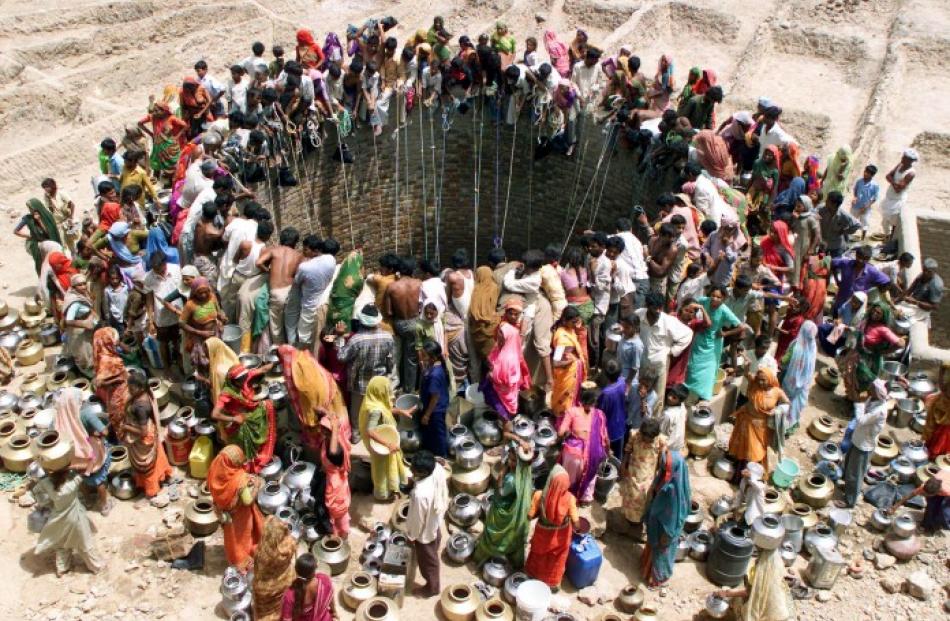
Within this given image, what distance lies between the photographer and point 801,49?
57.3 ft

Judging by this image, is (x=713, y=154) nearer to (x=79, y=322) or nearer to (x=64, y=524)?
(x=79, y=322)

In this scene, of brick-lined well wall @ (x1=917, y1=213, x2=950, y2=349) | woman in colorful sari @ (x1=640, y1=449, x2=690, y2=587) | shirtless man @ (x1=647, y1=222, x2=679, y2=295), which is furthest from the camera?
brick-lined well wall @ (x1=917, y1=213, x2=950, y2=349)

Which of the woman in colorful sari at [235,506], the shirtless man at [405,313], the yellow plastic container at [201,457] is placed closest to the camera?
the woman in colorful sari at [235,506]

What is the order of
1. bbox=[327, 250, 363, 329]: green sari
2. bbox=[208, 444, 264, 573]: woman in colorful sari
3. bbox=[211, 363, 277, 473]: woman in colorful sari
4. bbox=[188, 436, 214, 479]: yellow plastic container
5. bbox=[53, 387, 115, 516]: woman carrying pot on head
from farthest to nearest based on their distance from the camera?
bbox=[327, 250, 363, 329]: green sari, bbox=[188, 436, 214, 479]: yellow plastic container, bbox=[211, 363, 277, 473]: woman in colorful sari, bbox=[53, 387, 115, 516]: woman carrying pot on head, bbox=[208, 444, 264, 573]: woman in colorful sari

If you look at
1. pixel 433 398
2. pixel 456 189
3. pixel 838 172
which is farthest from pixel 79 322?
pixel 838 172

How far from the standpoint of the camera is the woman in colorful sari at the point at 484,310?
8.63 meters

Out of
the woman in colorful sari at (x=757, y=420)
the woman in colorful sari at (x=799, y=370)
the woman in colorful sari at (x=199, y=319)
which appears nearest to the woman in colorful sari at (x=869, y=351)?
the woman in colorful sari at (x=799, y=370)

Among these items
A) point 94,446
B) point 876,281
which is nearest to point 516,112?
point 876,281

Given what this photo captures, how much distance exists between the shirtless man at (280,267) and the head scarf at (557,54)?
6287 millimetres

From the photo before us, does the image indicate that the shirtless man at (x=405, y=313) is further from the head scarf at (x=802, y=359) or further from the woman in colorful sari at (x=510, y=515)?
the head scarf at (x=802, y=359)

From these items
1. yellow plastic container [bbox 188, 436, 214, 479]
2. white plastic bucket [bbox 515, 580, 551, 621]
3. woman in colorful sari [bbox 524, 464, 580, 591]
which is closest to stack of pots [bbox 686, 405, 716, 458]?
woman in colorful sari [bbox 524, 464, 580, 591]

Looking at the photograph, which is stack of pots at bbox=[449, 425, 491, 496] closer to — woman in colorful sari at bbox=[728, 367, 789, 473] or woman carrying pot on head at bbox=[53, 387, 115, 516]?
woman in colorful sari at bbox=[728, 367, 789, 473]

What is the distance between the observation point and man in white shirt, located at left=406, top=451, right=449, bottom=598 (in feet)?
22.0

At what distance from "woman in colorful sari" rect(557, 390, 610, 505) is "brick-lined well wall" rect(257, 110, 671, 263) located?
570 cm
